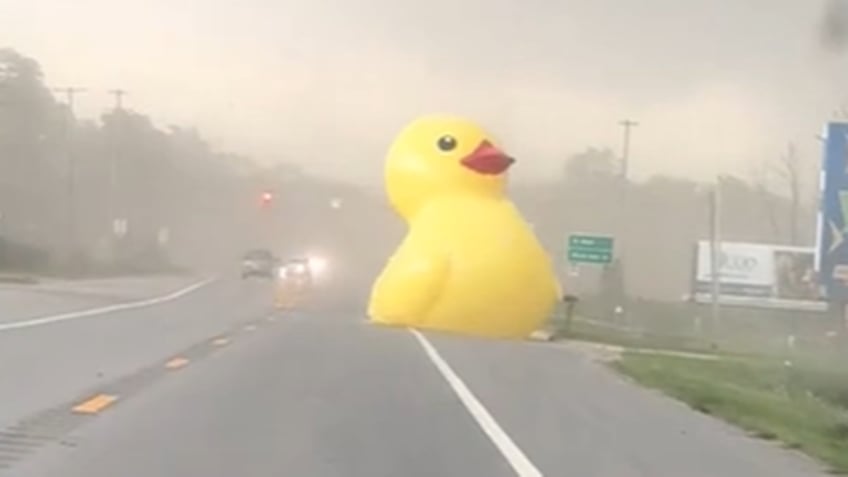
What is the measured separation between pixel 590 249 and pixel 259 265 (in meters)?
18.5

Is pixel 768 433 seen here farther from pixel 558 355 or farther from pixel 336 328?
pixel 336 328

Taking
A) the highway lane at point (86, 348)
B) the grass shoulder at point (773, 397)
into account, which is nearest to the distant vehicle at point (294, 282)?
the highway lane at point (86, 348)

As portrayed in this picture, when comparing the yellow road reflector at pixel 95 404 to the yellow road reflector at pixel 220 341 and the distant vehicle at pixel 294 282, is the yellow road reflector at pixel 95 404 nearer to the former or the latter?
the yellow road reflector at pixel 220 341

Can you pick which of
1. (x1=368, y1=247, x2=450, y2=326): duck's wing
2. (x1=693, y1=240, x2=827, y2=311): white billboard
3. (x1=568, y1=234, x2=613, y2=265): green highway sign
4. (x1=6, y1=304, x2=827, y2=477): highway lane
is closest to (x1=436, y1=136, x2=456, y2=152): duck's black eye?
(x1=368, y1=247, x2=450, y2=326): duck's wing

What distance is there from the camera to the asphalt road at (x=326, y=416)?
39.5ft

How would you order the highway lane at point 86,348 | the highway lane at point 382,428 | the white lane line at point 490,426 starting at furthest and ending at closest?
1. the highway lane at point 86,348
2. the white lane line at point 490,426
3. the highway lane at point 382,428

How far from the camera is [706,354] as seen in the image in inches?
1917

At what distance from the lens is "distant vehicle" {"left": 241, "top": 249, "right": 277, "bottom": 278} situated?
79875mm

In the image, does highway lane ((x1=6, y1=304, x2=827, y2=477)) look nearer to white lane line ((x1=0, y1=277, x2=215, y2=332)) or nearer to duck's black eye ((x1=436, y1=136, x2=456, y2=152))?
white lane line ((x1=0, y1=277, x2=215, y2=332))

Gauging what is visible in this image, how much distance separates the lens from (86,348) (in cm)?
2345

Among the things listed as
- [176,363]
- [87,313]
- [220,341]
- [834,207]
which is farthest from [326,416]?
[834,207]

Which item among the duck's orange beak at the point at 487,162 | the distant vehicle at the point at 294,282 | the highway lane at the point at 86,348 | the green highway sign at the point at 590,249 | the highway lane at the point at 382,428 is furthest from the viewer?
the green highway sign at the point at 590,249

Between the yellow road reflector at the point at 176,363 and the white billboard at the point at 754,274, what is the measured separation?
52930mm

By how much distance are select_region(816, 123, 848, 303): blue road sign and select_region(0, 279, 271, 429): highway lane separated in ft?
51.8
